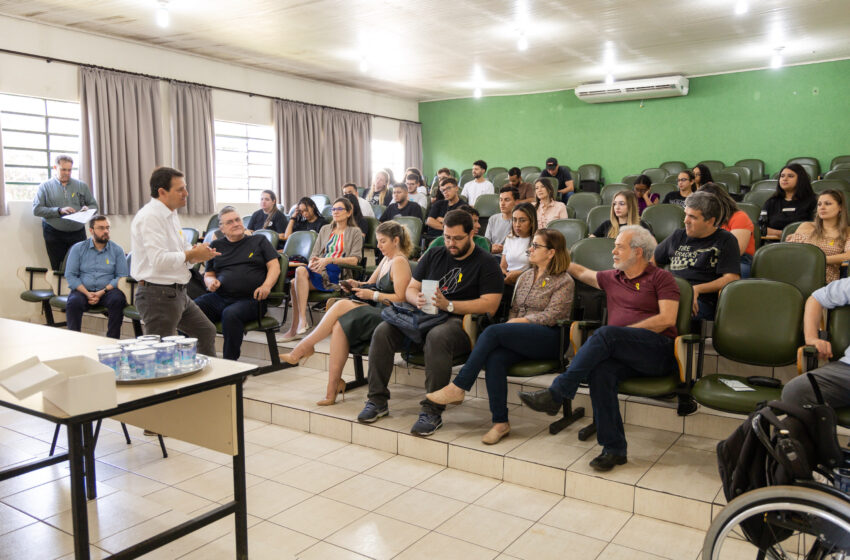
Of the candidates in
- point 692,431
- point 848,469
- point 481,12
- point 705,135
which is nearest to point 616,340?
point 692,431

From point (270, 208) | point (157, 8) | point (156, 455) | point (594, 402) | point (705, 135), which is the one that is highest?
point (157, 8)

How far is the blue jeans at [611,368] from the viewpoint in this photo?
291 centimetres

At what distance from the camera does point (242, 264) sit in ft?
14.8

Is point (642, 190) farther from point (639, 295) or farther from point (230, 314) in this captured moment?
point (230, 314)

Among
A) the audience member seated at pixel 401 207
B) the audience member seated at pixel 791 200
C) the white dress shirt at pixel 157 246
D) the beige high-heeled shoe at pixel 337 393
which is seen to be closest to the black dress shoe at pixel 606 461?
the beige high-heeled shoe at pixel 337 393

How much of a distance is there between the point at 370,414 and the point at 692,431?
1679 mm

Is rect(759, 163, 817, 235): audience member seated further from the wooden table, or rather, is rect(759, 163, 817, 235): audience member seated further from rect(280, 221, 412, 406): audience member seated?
the wooden table

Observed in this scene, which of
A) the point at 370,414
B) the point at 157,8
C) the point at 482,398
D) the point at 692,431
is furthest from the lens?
the point at 157,8

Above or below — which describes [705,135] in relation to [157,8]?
below

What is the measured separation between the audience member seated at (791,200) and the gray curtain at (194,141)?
21.7 ft

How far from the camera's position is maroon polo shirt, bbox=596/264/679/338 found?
313cm

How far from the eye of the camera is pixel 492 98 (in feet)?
39.0

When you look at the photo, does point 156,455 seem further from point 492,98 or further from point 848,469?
point 492,98

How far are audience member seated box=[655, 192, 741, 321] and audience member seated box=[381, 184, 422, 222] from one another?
132 inches
